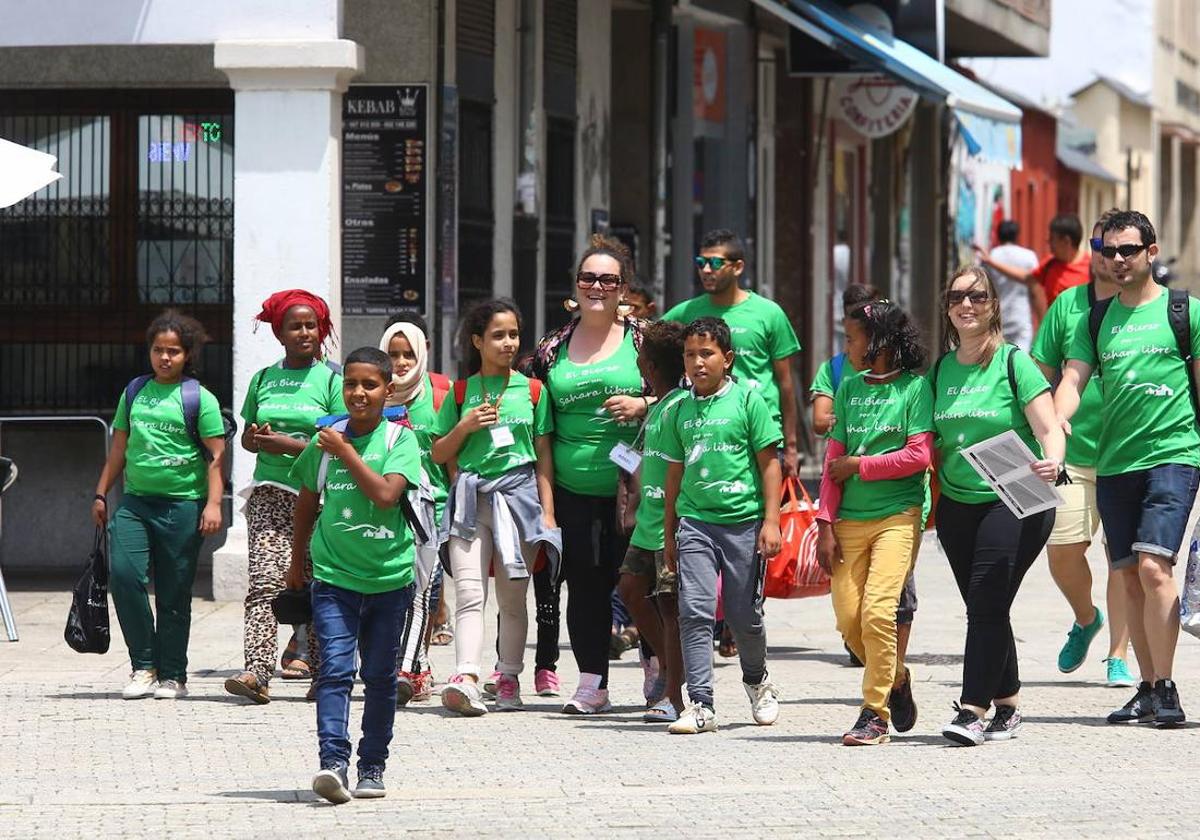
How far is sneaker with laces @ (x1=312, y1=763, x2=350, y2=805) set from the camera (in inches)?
308

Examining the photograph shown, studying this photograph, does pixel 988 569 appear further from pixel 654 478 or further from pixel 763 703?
pixel 654 478

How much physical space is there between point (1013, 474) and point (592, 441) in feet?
6.31

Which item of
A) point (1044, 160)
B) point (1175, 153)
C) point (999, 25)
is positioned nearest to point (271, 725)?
point (999, 25)

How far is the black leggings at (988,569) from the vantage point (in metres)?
9.01

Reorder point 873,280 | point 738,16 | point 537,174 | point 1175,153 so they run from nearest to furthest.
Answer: point 537,174
point 738,16
point 873,280
point 1175,153

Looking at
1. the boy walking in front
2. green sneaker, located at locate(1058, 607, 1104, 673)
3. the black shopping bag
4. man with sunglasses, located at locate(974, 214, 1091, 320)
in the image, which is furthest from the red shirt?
the black shopping bag

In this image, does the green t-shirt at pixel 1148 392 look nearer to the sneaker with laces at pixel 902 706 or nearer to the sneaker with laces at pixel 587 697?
the sneaker with laces at pixel 902 706

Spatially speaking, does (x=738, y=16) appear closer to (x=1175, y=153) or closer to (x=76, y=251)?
(x=76, y=251)

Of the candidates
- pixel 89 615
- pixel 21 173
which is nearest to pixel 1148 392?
pixel 89 615

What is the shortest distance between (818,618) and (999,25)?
13.0 meters

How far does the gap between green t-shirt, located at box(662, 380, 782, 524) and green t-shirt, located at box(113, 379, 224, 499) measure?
2.20 m

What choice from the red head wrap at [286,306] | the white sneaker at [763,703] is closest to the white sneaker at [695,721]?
the white sneaker at [763,703]

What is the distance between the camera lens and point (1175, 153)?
55938 mm

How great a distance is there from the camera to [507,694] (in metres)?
10.2
